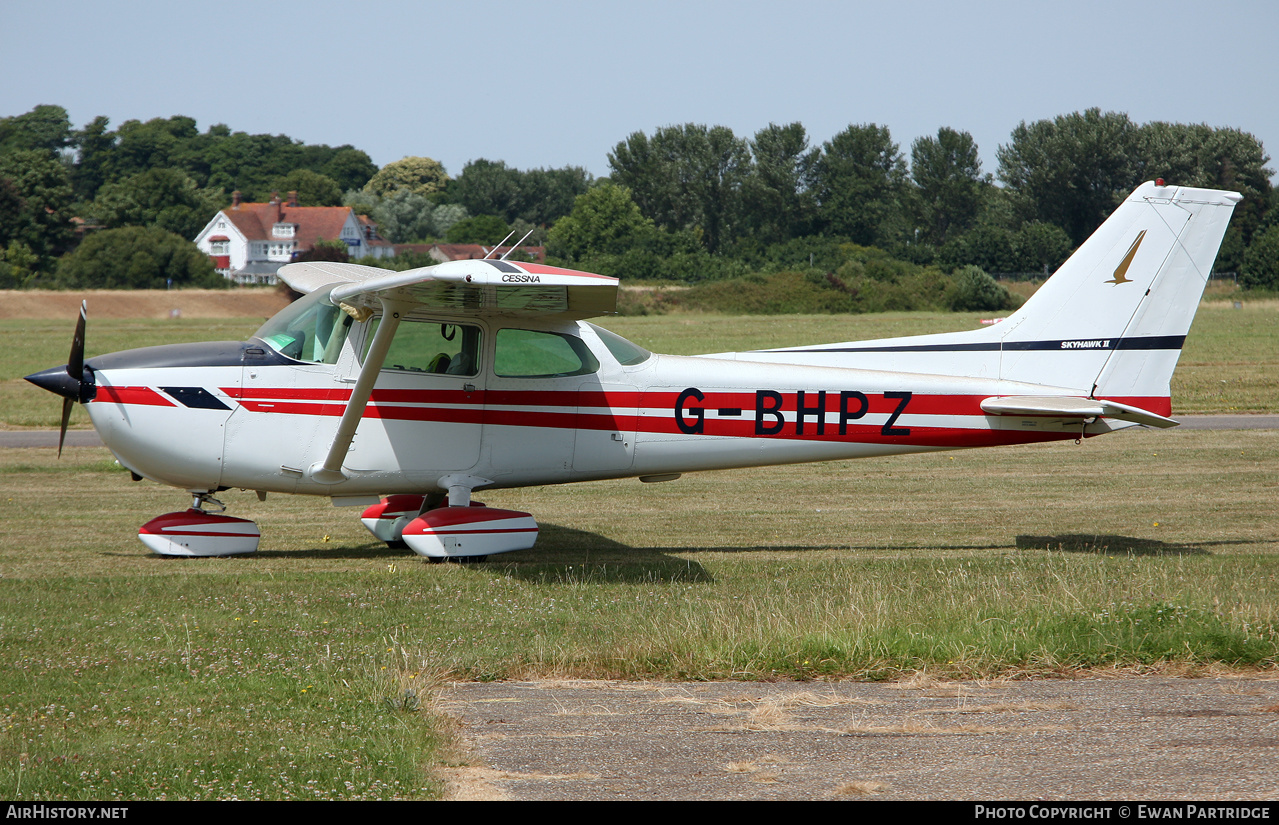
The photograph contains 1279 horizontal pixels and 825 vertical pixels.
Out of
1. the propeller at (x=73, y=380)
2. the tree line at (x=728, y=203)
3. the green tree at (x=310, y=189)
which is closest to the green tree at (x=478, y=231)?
the tree line at (x=728, y=203)

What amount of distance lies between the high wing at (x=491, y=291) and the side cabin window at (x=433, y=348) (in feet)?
0.61

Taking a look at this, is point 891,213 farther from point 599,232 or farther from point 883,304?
point 883,304

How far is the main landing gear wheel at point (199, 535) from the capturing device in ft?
30.0

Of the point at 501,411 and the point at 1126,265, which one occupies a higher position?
the point at 1126,265

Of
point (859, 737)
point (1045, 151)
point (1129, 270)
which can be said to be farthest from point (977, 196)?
point (859, 737)

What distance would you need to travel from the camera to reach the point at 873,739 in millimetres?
4887

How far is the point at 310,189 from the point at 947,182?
2755 inches

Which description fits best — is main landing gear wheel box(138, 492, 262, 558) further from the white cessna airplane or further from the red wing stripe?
the red wing stripe

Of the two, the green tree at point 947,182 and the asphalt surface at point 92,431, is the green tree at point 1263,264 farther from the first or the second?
the asphalt surface at point 92,431

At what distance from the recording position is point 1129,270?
31.3 feet

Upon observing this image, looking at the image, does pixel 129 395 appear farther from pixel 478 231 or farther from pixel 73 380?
pixel 478 231

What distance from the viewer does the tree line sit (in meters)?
67.2

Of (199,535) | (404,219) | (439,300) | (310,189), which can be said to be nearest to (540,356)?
(439,300)

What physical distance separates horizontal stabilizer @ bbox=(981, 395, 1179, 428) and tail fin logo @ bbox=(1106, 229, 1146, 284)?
1091mm
